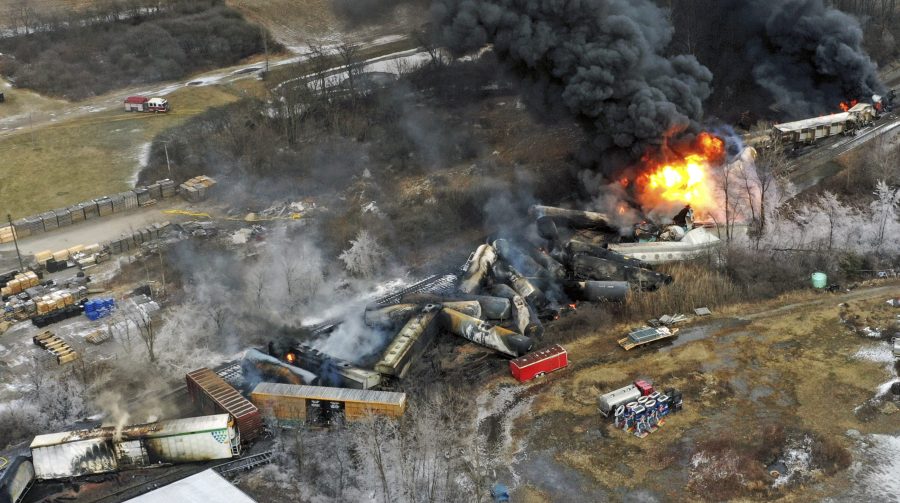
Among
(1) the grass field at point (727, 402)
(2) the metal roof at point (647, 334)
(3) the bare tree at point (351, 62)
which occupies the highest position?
(3) the bare tree at point (351, 62)

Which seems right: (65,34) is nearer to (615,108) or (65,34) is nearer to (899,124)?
(615,108)

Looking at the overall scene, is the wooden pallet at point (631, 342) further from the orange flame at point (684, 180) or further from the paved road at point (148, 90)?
the paved road at point (148, 90)

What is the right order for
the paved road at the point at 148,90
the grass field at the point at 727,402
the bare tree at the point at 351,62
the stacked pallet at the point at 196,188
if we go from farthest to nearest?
the paved road at the point at 148,90, the bare tree at the point at 351,62, the stacked pallet at the point at 196,188, the grass field at the point at 727,402

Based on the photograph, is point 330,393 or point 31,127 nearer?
point 330,393

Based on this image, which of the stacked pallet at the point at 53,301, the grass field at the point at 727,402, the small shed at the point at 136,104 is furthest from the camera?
the small shed at the point at 136,104

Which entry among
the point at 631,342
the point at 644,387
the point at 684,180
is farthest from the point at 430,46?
the point at 644,387

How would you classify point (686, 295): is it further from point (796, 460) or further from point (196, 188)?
point (196, 188)

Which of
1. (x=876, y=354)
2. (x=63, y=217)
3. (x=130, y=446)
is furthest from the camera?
(x=63, y=217)

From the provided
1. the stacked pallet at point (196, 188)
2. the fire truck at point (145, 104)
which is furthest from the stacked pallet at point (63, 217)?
the fire truck at point (145, 104)
